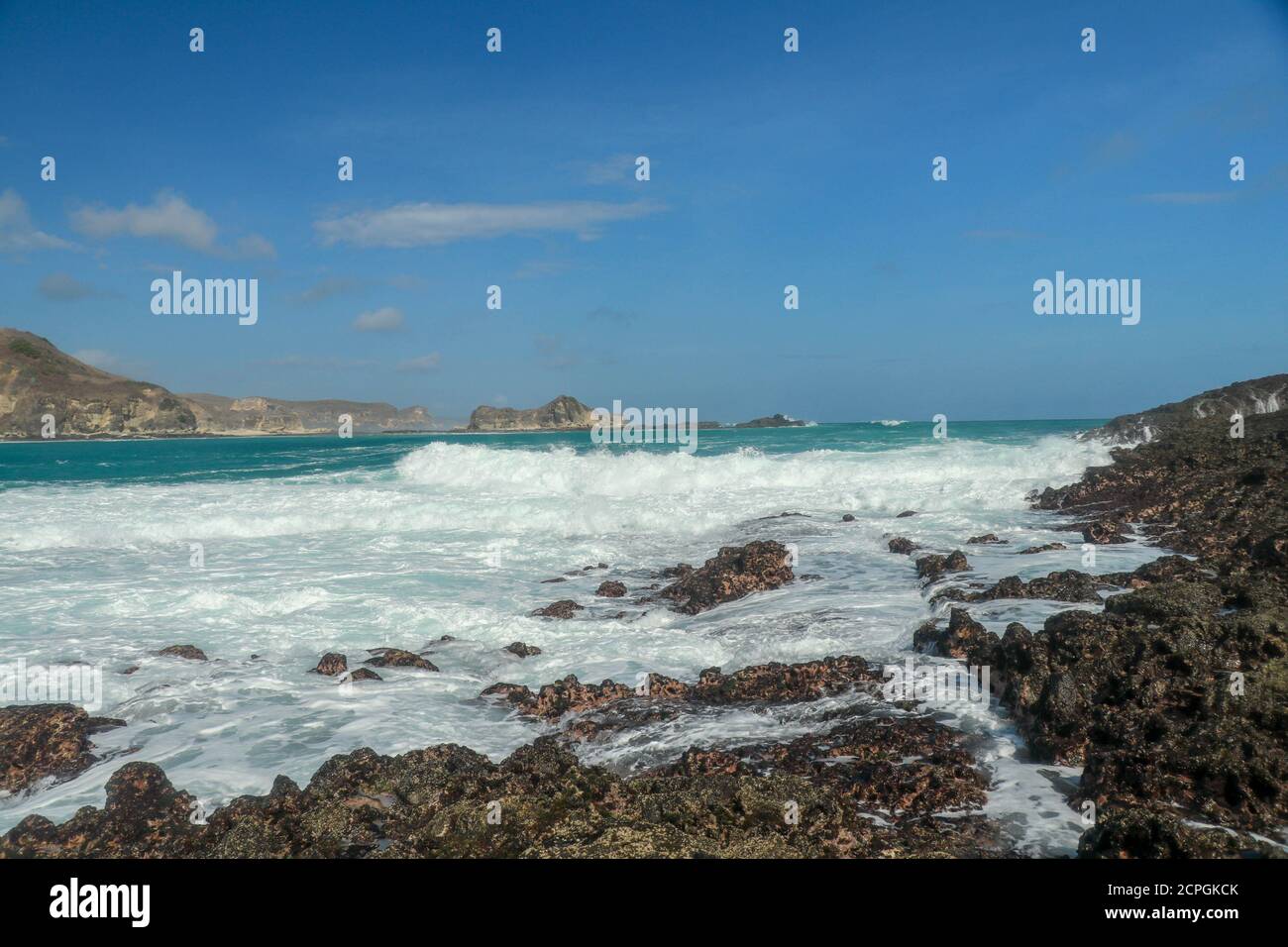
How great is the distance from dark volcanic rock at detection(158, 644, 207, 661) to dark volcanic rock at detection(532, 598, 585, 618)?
4696 mm

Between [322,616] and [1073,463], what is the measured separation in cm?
2686

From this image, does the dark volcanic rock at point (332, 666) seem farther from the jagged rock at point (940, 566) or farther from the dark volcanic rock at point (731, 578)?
the jagged rock at point (940, 566)

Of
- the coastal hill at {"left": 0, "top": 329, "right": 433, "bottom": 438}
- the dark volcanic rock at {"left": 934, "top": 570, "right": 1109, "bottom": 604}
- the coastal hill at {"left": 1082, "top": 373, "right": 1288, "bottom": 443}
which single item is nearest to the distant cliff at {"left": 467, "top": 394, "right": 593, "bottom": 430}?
the coastal hill at {"left": 0, "top": 329, "right": 433, "bottom": 438}

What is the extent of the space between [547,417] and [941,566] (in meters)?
118

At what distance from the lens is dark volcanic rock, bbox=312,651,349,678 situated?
371 inches

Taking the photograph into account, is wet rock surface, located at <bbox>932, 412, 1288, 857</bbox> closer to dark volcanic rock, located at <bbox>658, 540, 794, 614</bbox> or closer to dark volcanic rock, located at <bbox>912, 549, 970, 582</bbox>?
dark volcanic rock, located at <bbox>912, 549, 970, 582</bbox>

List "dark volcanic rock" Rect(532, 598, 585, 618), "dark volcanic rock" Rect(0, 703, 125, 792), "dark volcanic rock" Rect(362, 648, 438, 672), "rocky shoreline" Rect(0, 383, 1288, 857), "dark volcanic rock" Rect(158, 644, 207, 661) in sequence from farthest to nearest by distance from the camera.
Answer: "dark volcanic rock" Rect(532, 598, 585, 618), "dark volcanic rock" Rect(158, 644, 207, 661), "dark volcanic rock" Rect(362, 648, 438, 672), "dark volcanic rock" Rect(0, 703, 125, 792), "rocky shoreline" Rect(0, 383, 1288, 857)

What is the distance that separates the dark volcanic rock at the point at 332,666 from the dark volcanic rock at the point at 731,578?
5302 mm

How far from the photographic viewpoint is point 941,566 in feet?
42.3

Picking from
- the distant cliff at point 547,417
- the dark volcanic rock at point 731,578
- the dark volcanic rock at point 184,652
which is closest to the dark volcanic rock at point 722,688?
the dark volcanic rock at point 731,578

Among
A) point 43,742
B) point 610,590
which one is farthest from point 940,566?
point 43,742

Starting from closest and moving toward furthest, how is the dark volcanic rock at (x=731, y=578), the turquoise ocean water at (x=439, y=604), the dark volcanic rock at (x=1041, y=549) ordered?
the turquoise ocean water at (x=439, y=604) < the dark volcanic rock at (x=731, y=578) < the dark volcanic rock at (x=1041, y=549)

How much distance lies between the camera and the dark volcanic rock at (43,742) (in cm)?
678

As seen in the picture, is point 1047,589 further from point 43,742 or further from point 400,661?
point 43,742
